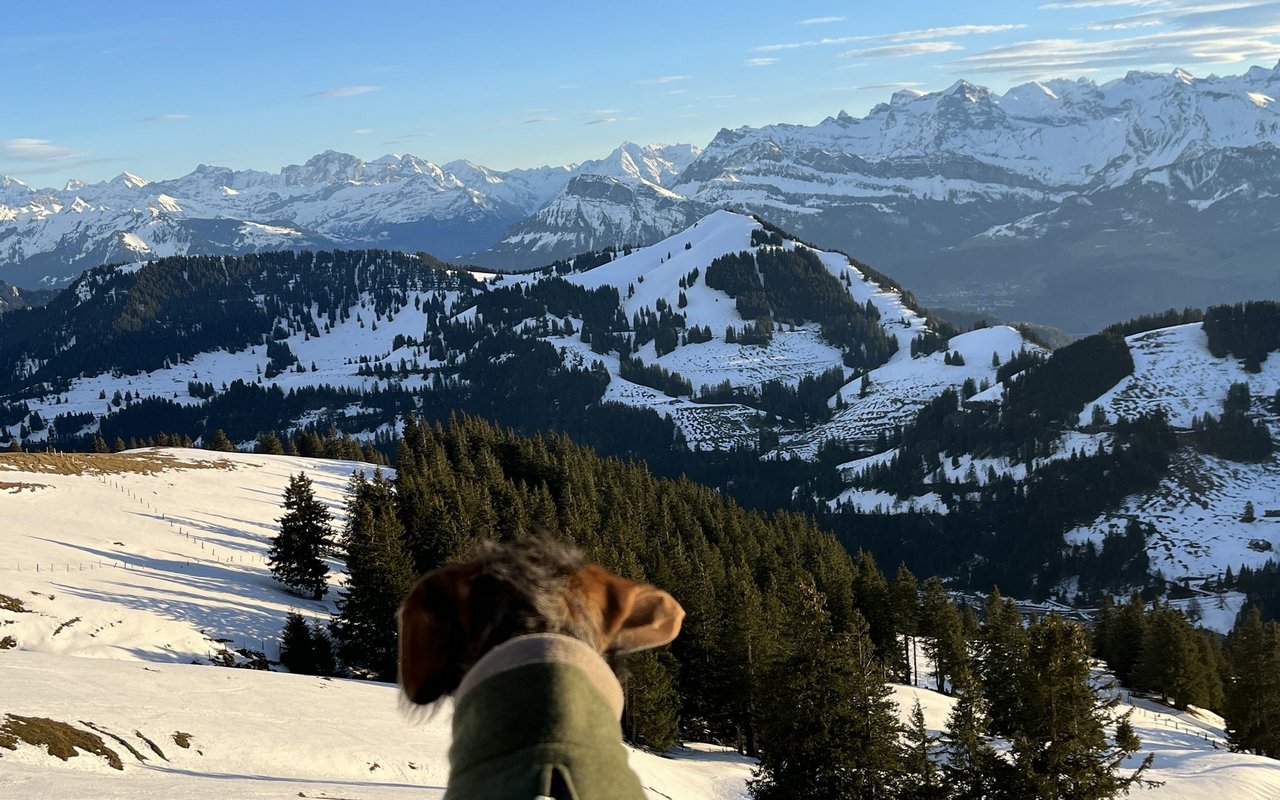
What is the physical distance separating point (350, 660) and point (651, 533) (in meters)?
33.2

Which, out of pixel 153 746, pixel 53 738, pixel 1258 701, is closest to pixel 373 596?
pixel 153 746

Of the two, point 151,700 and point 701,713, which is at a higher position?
point 151,700

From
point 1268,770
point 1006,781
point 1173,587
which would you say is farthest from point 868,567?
point 1173,587

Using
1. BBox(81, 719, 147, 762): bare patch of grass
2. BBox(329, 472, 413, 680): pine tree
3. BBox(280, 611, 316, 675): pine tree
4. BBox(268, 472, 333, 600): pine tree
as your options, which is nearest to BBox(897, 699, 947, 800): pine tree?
BBox(81, 719, 147, 762): bare patch of grass

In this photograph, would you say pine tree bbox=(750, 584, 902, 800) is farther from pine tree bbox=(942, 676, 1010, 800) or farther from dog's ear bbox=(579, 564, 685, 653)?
dog's ear bbox=(579, 564, 685, 653)

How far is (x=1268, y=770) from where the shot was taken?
49.5 meters

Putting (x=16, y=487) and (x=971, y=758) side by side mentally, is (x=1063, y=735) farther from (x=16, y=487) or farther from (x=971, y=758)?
(x=16, y=487)

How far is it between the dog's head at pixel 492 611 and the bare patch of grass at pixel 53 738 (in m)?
25.3

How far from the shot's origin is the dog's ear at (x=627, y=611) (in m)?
3.06

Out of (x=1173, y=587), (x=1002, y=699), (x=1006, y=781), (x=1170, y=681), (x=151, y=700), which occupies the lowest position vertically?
(x=1173, y=587)

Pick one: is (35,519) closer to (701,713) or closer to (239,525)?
(239,525)

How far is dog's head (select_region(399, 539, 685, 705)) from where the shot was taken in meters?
2.92

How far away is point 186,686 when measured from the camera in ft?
109

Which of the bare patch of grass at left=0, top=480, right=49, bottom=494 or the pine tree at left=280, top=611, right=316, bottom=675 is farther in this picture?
the bare patch of grass at left=0, top=480, right=49, bottom=494
